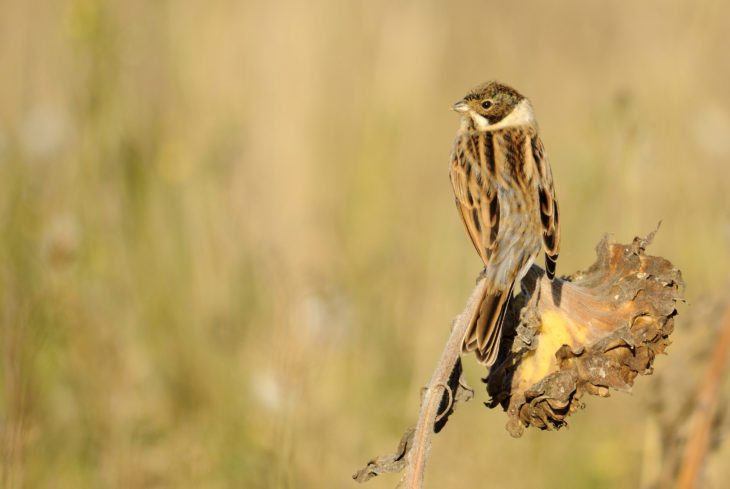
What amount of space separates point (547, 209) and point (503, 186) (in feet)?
0.54

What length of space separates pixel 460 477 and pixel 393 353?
0.99 metres

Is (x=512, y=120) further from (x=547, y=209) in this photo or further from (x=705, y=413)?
(x=705, y=413)

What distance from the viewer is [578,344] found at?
187 cm

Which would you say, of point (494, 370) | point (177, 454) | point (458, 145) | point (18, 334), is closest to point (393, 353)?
point (177, 454)

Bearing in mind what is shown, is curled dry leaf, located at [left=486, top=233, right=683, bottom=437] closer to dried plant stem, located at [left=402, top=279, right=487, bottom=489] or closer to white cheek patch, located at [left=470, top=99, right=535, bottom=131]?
dried plant stem, located at [left=402, top=279, right=487, bottom=489]

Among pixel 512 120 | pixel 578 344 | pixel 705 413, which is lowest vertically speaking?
pixel 705 413

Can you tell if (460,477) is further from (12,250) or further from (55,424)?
(12,250)

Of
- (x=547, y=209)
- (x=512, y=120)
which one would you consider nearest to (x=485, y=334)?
(x=547, y=209)

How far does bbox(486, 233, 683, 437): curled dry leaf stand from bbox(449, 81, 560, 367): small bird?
0.17 metres

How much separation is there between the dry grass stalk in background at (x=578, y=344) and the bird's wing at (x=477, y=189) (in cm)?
59

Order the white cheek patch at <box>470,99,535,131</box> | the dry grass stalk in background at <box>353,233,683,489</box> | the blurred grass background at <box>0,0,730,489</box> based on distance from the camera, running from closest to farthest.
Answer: the dry grass stalk in background at <box>353,233,683,489</box> → the white cheek patch at <box>470,99,535,131</box> → the blurred grass background at <box>0,0,730,489</box>

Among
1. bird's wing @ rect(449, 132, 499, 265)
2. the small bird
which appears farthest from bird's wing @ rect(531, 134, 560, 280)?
bird's wing @ rect(449, 132, 499, 265)

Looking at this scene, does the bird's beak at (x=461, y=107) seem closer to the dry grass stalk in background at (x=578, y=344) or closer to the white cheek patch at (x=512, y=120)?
the white cheek patch at (x=512, y=120)

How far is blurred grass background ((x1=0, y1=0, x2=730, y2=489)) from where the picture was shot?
409 cm
